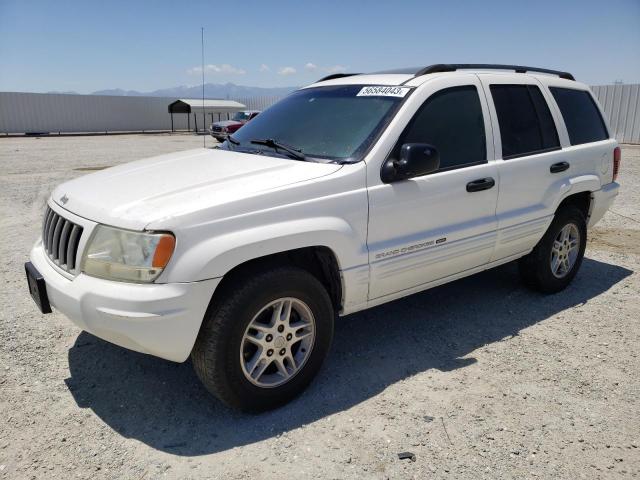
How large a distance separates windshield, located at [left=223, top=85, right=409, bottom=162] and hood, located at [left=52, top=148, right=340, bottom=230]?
0.73 ft

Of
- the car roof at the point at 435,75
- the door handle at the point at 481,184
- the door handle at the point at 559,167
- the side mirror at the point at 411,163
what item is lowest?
the door handle at the point at 481,184

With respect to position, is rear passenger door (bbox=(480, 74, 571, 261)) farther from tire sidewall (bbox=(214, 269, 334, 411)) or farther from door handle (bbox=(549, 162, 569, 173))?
tire sidewall (bbox=(214, 269, 334, 411))

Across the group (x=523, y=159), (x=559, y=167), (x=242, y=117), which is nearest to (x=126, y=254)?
(x=523, y=159)

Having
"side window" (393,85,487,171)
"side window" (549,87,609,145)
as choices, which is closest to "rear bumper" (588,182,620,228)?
"side window" (549,87,609,145)

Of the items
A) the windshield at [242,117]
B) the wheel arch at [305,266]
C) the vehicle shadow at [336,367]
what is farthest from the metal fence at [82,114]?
the wheel arch at [305,266]

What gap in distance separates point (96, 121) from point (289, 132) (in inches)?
1492

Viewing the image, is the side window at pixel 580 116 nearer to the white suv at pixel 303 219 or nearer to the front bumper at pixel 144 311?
the white suv at pixel 303 219

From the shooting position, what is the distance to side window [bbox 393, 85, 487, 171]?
349cm

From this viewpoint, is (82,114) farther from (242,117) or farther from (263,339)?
(263,339)

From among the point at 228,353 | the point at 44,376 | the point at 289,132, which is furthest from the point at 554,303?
the point at 44,376

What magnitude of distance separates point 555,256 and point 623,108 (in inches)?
839

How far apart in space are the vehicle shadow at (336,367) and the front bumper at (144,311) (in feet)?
1.70

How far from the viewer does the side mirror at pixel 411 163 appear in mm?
3155

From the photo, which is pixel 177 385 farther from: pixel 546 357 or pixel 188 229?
pixel 546 357
